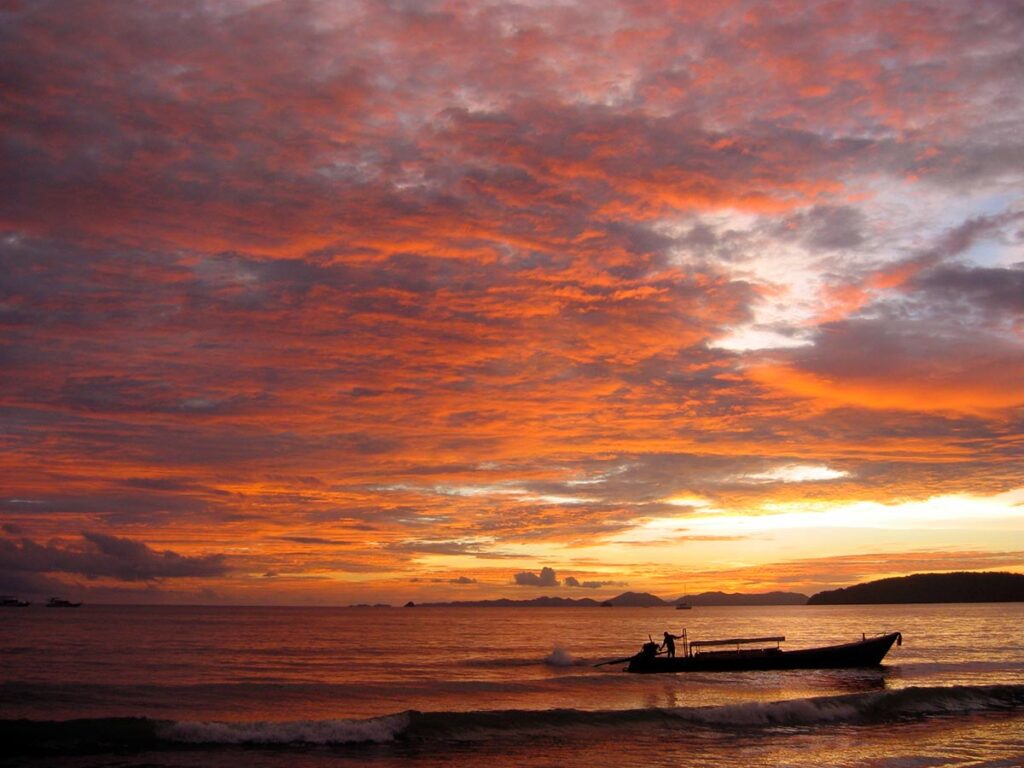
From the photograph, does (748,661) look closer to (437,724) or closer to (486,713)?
(486,713)

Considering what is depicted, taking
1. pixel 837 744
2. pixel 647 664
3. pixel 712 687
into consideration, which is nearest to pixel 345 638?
pixel 647 664

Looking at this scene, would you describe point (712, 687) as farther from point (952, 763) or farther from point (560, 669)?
point (952, 763)

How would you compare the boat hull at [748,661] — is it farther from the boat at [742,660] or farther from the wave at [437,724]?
the wave at [437,724]

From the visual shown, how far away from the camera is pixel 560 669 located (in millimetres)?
53938

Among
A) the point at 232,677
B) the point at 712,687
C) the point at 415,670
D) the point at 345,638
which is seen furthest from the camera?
the point at 345,638

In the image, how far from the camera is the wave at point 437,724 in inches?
1074

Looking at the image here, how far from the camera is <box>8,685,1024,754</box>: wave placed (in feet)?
89.5

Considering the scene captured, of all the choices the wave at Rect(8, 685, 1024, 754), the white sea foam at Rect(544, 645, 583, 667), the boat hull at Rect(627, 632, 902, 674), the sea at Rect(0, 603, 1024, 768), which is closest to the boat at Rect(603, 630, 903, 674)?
the boat hull at Rect(627, 632, 902, 674)

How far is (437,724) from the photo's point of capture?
2941 cm

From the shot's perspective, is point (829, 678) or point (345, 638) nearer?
point (829, 678)

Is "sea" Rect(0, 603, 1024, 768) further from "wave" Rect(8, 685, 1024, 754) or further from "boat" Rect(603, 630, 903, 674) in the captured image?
"boat" Rect(603, 630, 903, 674)

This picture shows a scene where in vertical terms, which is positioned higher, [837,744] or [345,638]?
[837,744]

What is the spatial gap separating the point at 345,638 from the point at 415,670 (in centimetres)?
3955

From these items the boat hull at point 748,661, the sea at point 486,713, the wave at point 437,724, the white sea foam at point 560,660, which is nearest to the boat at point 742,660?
the boat hull at point 748,661
